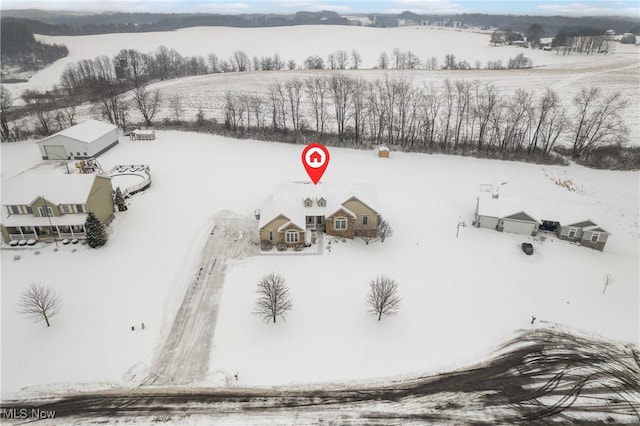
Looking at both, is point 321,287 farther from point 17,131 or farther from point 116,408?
point 17,131

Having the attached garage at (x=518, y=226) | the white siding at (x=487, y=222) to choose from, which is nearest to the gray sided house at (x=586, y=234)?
the attached garage at (x=518, y=226)

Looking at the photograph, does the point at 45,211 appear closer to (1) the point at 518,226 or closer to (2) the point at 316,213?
(2) the point at 316,213

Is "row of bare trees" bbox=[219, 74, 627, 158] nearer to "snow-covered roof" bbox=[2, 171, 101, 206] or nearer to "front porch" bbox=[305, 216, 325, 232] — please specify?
"front porch" bbox=[305, 216, 325, 232]

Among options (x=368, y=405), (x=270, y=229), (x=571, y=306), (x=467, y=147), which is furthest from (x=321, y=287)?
(x=467, y=147)

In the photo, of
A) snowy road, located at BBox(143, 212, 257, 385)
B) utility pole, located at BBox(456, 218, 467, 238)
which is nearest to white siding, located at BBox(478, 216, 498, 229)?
utility pole, located at BBox(456, 218, 467, 238)

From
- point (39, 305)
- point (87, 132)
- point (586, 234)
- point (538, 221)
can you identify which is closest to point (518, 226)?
point (538, 221)

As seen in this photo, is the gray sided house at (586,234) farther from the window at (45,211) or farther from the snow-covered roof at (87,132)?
the snow-covered roof at (87,132)
